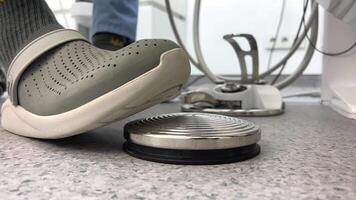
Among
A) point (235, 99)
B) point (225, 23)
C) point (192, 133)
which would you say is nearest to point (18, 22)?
point (192, 133)

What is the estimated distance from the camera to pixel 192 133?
416 mm

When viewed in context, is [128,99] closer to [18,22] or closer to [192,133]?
[192,133]

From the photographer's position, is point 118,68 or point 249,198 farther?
point 118,68

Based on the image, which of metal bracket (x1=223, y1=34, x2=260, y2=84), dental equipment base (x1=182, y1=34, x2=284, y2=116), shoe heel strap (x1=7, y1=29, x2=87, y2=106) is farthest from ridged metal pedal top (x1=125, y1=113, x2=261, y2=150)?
metal bracket (x1=223, y1=34, x2=260, y2=84)

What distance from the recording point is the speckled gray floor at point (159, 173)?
31cm

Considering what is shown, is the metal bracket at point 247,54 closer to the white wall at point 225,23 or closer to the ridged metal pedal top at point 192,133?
the ridged metal pedal top at point 192,133

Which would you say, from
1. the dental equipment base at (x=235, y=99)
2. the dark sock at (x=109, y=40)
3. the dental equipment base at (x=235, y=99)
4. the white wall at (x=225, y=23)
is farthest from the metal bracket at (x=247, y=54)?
the white wall at (x=225, y=23)

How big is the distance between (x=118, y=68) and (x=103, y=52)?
0.07 meters

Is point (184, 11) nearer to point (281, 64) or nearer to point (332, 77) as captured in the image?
point (281, 64)

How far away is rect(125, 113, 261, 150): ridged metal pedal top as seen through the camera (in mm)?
401

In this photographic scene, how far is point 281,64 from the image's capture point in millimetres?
1575

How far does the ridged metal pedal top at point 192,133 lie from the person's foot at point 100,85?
0.12 ft

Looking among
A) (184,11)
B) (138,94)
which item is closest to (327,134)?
(138,94)

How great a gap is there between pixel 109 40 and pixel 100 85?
62cm
